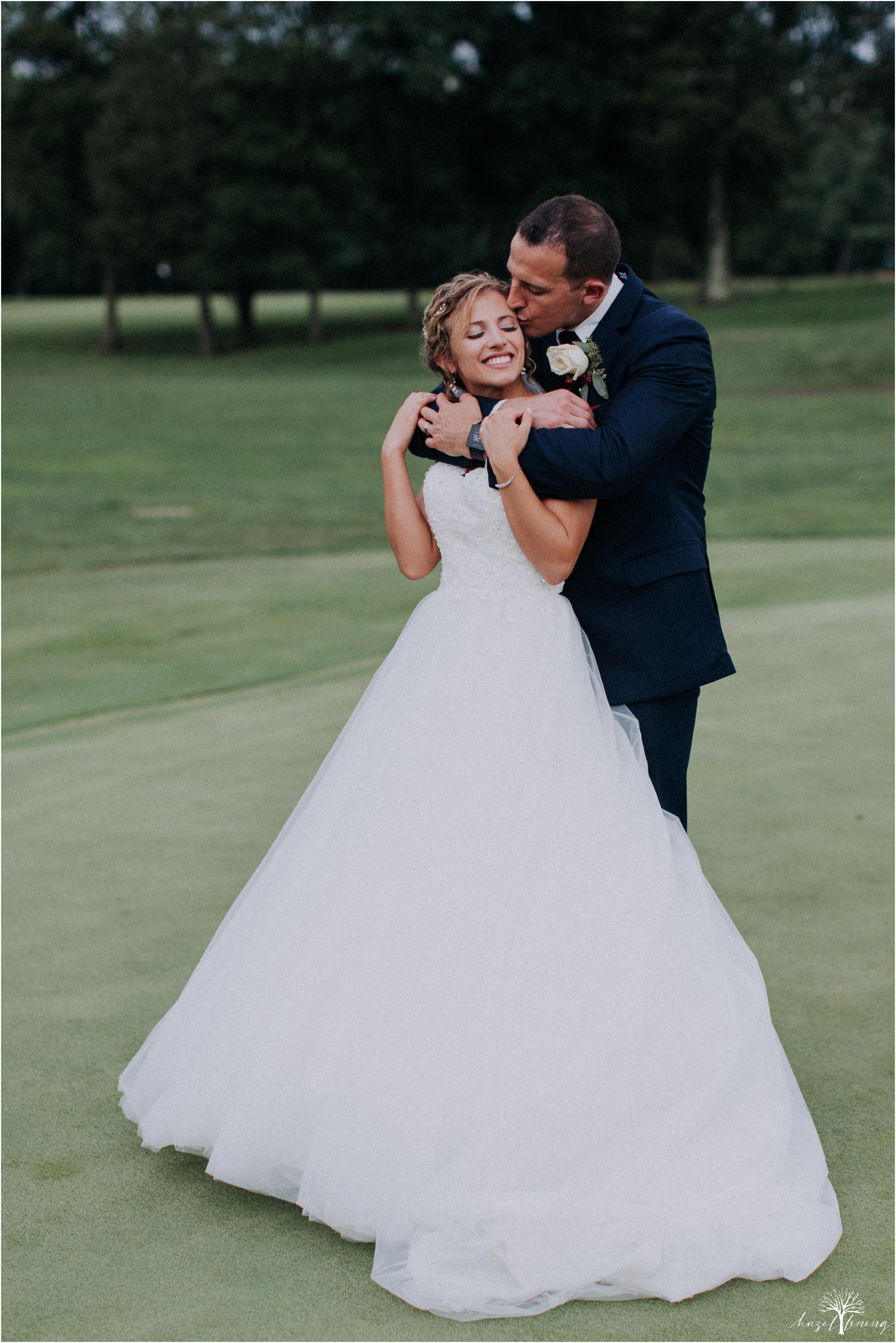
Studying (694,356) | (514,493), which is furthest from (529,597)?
(694,356)

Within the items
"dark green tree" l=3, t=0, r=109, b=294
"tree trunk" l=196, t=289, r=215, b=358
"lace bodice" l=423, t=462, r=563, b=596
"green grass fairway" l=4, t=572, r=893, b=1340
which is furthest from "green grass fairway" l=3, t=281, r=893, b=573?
"lace bodice" l=423, t=462, r=563, b=596

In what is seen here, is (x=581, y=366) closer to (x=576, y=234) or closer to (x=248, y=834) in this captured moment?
(x=576, y=234)

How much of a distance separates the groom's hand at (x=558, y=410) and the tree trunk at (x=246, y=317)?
48118 mm

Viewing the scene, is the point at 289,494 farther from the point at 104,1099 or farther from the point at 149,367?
the point at 149,367

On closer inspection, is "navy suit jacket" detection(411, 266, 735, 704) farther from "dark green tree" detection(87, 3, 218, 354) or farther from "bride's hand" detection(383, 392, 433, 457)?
"dark green tree" detection(87, 3, 218, 354)

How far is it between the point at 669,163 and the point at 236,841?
134ft

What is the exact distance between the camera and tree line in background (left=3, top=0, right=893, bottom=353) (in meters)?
39.8

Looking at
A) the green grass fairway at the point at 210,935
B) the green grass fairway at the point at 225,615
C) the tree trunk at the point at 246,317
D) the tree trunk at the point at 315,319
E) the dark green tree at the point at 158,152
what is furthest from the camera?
the tree trunk at the point at 246,317

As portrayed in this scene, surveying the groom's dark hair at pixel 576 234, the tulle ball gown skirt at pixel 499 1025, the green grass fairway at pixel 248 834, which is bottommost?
the green grass fairway at pixel 248 834

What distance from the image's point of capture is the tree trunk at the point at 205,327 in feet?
151

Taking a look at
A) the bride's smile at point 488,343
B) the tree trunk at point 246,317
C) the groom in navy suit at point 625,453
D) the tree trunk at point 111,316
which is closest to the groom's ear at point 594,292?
the groom in navy suit at point 625,453

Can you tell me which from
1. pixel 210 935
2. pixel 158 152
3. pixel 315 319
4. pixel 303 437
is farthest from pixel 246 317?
pixel 210 935

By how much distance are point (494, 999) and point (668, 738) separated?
78cm

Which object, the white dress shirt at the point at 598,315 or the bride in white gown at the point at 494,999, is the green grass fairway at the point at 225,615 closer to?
the bride in white gown at the point at 494,999
